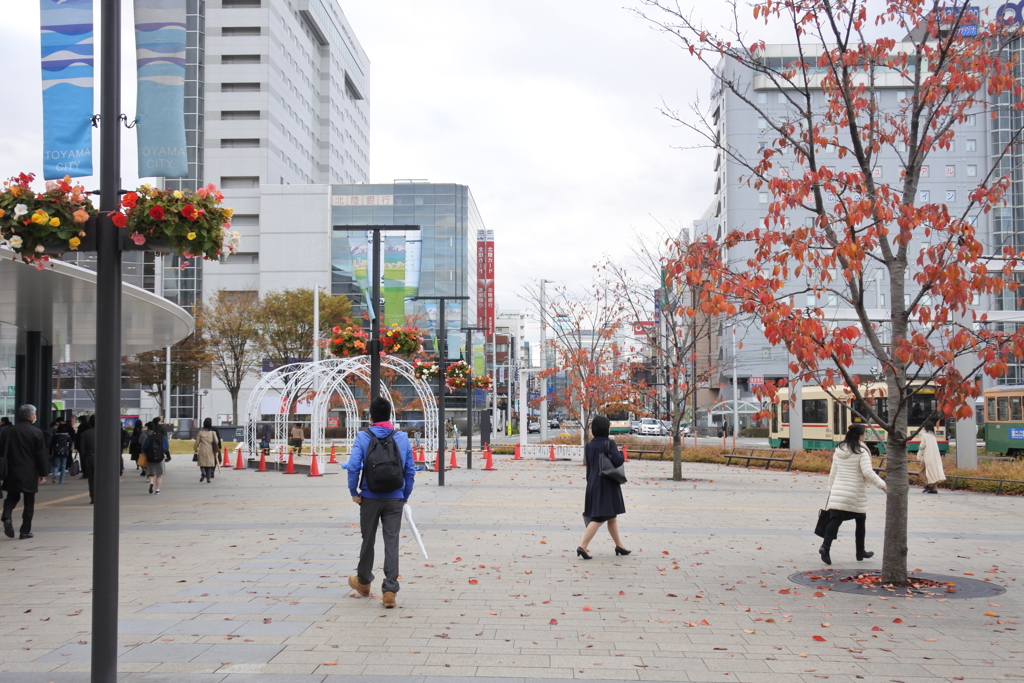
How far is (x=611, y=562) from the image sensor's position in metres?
10.3

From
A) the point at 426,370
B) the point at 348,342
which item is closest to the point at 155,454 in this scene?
the point at 348,342

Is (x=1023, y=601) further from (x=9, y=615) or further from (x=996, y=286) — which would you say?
(x=9, y=615)

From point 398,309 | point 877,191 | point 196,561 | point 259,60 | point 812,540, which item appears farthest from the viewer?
point 259,60

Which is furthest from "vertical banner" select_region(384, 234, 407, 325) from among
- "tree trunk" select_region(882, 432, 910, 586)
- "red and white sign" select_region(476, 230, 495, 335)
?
"red and white sign" select_region(476, 230, 495, 335)

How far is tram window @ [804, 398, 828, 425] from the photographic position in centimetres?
3903

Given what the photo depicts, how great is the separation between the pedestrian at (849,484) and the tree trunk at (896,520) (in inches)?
42.4

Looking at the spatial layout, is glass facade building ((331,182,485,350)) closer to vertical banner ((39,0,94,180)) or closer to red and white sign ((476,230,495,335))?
red and white sign ((476,230,495,335))

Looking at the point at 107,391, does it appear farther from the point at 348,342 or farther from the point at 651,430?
the point at 651,430

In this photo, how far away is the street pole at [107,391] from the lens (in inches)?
193

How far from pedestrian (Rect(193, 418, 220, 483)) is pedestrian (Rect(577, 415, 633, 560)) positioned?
1421 centimetres

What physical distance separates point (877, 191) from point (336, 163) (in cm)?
8961

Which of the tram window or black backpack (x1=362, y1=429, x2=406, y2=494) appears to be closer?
black backpack (x1=362, y1=429, x2=406, y2=494)

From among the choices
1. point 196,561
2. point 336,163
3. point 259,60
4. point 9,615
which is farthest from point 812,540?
point 336,163

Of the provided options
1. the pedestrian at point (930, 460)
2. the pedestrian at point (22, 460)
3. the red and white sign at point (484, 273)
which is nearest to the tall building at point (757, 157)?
the red and white sign at point (484, 273)
